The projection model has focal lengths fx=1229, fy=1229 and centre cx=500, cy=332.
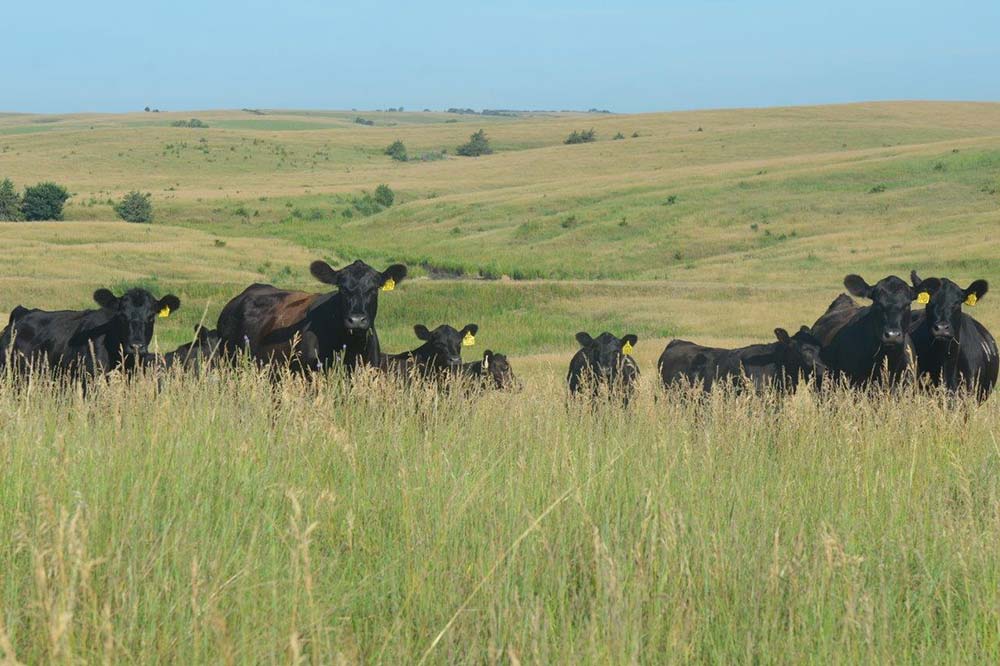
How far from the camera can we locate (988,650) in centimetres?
392

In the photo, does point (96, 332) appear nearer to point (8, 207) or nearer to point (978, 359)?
point (978, 359)

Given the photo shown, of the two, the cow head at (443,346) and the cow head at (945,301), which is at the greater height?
the cow head at (945,301)

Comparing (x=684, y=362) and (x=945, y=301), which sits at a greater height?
(x=945, y=301)

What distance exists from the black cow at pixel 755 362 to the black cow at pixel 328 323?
3.66 meters

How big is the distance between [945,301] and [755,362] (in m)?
2.92

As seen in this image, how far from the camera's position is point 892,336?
12227mm

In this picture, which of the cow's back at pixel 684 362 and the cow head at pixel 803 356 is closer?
the cow head at pixel 803 356

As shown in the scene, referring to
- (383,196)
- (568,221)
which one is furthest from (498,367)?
(383,196)

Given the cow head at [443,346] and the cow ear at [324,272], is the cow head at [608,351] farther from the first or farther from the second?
the cow ear at [324,272]

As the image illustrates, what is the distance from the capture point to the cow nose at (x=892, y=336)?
481 inches

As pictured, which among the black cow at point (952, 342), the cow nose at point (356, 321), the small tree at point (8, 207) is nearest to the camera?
the cow nose at point (356, 321)

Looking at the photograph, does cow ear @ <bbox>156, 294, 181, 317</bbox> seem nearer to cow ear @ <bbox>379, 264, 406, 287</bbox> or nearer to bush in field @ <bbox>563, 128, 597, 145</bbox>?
cow ear @ <bbox>379, 264, 406, 287</bbox>

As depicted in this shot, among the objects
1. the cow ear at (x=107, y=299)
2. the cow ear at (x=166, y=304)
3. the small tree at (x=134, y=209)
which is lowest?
the small tree at (x=134, y=209)

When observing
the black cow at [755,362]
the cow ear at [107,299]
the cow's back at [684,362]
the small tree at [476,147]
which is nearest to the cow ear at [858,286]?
the black cow at [755,362]
